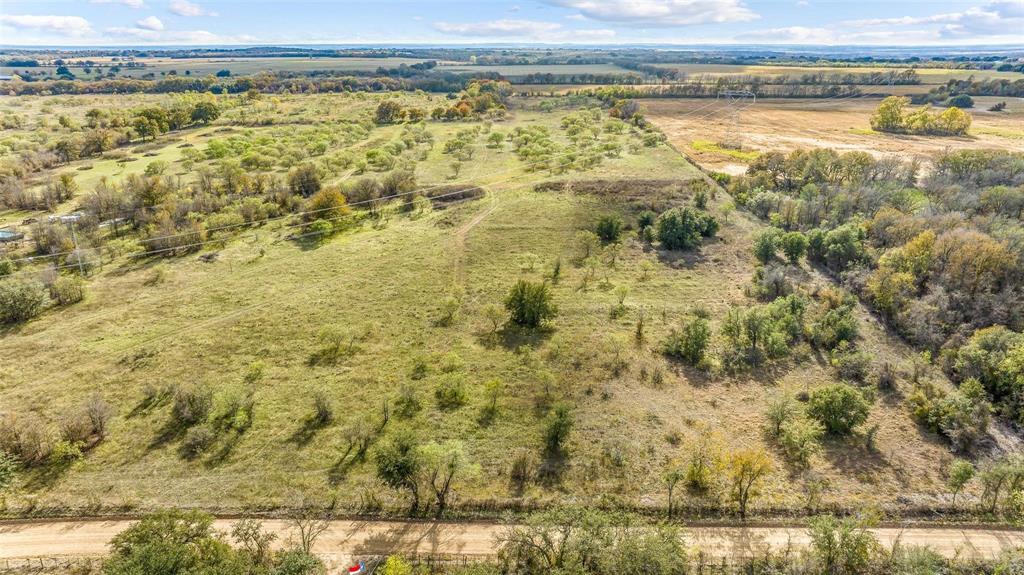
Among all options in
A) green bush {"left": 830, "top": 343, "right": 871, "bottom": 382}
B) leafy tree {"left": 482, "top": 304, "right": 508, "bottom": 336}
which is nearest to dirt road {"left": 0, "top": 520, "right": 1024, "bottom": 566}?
green bush {"left": 830, "top": 343, "right": 871, "bottom": 382}

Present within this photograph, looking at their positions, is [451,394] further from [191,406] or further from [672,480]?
[191,406]

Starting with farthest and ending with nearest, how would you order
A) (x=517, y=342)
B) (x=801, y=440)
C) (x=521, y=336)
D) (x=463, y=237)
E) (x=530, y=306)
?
(x=463, y=237), (x=530, y=306), (x=521, y=336), (x=517, y=342), (x=801, y=440)

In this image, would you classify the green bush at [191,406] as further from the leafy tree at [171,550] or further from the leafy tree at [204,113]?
the leafy tree at [204,113]

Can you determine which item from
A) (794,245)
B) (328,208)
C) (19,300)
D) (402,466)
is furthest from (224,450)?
(794,245)

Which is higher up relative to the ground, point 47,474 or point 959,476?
point 959,476

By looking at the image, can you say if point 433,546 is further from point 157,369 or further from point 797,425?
point 157,369

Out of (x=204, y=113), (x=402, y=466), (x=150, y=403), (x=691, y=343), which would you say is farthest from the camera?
(x=204, y=113)

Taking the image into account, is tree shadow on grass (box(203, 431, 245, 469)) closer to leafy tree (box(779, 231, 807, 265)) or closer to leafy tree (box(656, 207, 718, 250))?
leafy tree (box(656, 207, 718, 250))
